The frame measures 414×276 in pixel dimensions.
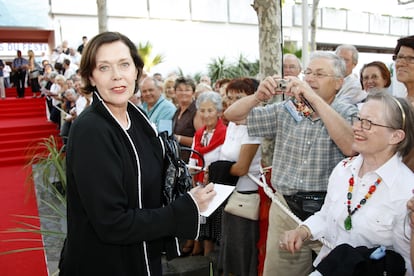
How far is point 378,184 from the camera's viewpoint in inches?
68.0

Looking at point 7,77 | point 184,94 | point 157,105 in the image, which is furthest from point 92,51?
point 7,77

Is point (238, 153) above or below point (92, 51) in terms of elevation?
below

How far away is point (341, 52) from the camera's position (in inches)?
177

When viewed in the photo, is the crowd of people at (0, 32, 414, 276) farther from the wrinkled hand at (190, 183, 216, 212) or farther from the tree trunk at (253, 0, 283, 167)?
the tree trunk at (253, 0, 283, 167)

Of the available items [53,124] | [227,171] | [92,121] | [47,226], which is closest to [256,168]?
[227,171]

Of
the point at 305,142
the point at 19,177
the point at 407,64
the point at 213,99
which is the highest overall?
the point at 407,64

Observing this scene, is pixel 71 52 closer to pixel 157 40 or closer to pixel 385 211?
pixel 157 40

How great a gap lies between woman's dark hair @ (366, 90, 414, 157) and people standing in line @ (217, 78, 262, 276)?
4.20ft

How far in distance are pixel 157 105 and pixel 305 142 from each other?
249 centimetres

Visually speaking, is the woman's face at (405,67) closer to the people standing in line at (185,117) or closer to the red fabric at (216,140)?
the red fabric at (216,140)

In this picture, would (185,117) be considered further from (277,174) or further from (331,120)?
(331,120)

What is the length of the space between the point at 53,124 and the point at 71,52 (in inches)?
→ 136

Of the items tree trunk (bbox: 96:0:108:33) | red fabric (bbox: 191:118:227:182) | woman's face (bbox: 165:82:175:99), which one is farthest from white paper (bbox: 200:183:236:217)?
tree trunk (bbox: 96:0:108:33)

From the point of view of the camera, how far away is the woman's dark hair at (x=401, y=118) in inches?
68.6
